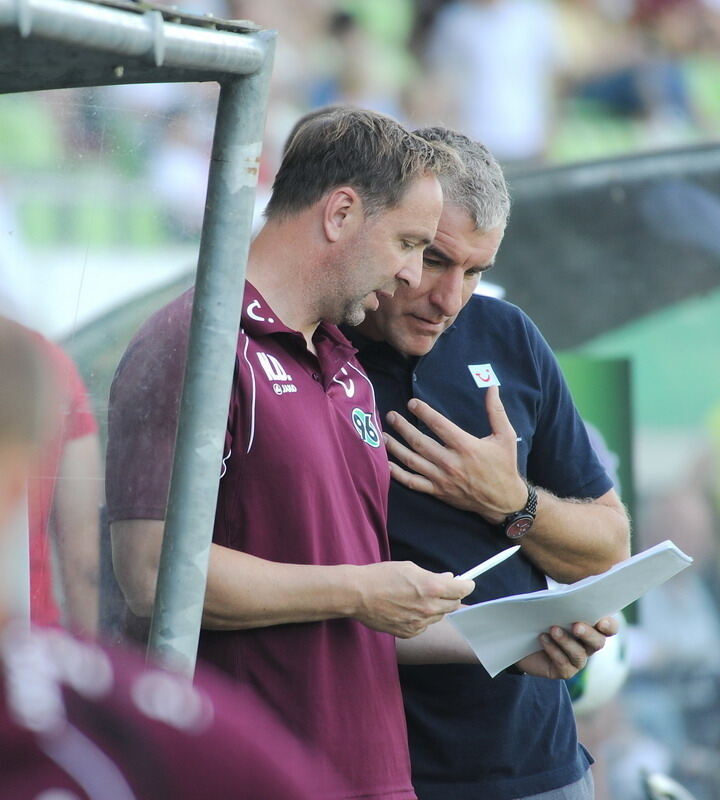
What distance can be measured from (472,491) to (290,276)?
0.51 metres

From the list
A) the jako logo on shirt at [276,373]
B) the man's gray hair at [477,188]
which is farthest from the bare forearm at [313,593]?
the man's gray hair at [477,188]

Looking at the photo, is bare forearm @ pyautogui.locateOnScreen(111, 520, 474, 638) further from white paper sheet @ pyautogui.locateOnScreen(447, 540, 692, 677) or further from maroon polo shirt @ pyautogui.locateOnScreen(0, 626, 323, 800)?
maroon polo shirt @ pyautogui.locateOnScreen(0, 626, 323, 800)

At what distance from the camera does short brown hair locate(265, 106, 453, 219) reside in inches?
78.4

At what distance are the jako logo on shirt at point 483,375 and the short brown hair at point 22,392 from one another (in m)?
1.49

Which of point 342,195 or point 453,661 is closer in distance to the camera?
point 342,195

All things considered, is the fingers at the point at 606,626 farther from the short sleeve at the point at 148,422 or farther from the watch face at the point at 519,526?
the short sleeve at the point at 148,422

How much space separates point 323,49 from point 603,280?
1252mm

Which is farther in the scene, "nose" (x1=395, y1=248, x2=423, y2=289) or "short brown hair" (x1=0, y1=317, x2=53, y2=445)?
"nose" (x1=395, y1=248, x2=423, y2=289)

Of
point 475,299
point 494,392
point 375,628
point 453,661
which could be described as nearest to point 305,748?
point 375,628

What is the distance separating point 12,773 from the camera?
716 millimetres

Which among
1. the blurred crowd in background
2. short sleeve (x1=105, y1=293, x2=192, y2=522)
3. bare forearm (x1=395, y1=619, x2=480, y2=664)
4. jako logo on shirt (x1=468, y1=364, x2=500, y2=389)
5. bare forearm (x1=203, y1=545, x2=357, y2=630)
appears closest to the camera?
short sleeve (x1=105, y1=293, x2=192, y2=522)

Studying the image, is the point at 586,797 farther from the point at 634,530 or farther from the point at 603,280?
the point at 603,280

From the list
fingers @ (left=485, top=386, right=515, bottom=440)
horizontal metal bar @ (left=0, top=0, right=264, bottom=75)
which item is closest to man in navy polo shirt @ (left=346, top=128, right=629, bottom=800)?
fingers @ (left=485, top=386, right=515, bottom=440)

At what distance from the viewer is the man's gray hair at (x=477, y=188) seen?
2.23 m
